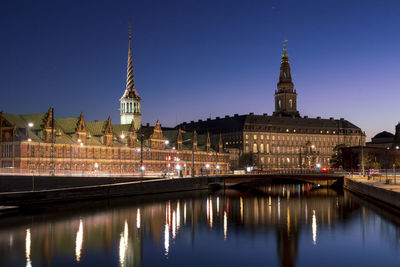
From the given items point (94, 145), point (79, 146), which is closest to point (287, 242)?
point (79, 146)

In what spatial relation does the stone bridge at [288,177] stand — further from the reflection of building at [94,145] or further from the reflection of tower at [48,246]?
the reflection of tower at [48,246]

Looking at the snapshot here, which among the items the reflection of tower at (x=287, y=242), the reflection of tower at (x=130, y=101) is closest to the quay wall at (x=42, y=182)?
the reflection of tower at (x=287, y=242)

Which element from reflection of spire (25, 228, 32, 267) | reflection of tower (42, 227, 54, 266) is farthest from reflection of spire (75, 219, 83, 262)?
reflection of spire (25, 228, 32, 267)

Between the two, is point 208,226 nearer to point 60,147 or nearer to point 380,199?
point 380,199

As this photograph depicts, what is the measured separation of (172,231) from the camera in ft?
180

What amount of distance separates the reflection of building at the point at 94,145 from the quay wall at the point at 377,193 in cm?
3788

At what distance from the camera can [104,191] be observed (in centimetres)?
7900

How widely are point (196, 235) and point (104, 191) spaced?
29.6 metres

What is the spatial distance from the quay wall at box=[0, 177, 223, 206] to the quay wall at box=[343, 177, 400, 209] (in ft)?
100

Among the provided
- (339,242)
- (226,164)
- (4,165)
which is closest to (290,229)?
(339,242)

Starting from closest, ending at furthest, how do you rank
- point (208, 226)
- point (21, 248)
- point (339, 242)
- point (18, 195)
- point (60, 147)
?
point (21, 248), point (339, 242), point (208, 226), point (18, 195), point (60, 147)

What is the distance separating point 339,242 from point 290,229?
8085 millimetres

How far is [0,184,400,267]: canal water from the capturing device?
41.1 metres

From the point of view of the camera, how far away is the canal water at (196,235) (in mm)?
41062
